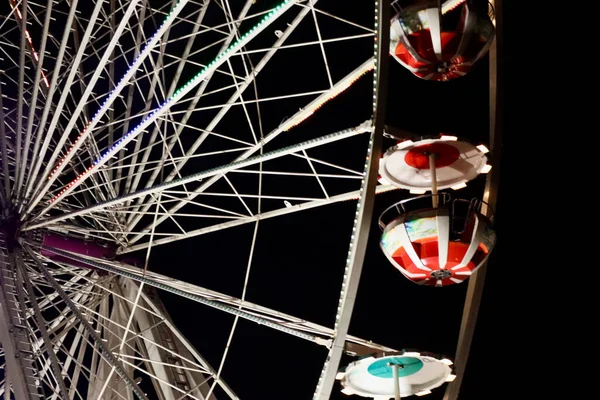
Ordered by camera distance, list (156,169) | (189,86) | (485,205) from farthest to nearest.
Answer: (156,169) < (189,86) < (485,205)

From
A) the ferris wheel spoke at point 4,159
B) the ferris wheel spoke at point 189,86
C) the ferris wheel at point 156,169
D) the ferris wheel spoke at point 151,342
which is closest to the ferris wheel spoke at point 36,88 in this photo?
the ferris wheel at point 156,169

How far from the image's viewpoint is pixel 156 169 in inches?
629

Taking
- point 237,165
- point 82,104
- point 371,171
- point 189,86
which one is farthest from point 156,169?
point 371,171

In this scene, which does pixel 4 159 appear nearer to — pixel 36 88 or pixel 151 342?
pixel 36 88

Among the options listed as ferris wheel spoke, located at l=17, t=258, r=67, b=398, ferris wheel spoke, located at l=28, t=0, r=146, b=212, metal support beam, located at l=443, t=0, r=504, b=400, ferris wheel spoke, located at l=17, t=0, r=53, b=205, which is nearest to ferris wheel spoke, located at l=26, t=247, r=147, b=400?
ferris wheel spoke, located at l=17, t=258, r=67, b=398

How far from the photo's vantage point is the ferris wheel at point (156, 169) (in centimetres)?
1038

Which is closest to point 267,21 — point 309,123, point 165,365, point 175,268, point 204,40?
point 165,365

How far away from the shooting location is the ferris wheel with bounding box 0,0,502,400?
10.4 m

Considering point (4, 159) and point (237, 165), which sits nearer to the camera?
point (237, 165)

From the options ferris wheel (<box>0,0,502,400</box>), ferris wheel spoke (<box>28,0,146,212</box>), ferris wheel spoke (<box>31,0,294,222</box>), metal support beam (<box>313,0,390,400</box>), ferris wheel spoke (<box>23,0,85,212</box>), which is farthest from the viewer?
ferris wheel spoke (<box>23,0,85,212</box>)

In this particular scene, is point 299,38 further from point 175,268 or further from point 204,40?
point 175,268

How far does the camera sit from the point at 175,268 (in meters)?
Result: 23.5

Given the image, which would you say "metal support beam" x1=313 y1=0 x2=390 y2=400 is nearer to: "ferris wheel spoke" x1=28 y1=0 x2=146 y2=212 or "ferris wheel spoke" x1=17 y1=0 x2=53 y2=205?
"ferris wheel spoke" x1=28 y1=0 x2=146 y2=212

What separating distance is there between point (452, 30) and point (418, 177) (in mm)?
1603
